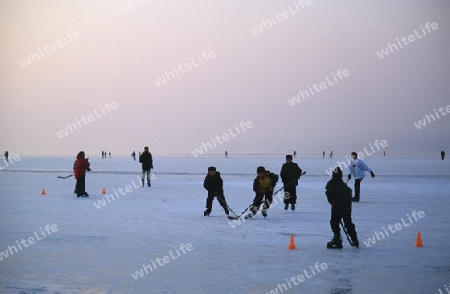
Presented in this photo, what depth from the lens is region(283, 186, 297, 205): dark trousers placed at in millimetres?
17234

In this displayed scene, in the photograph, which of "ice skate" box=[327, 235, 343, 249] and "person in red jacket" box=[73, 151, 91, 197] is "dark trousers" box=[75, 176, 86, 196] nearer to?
"person in red jacket" box=[73, 151, 91, 197]

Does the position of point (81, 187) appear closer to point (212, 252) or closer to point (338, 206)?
point (212, 252)

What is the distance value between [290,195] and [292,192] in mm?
123

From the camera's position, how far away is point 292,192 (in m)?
17.5

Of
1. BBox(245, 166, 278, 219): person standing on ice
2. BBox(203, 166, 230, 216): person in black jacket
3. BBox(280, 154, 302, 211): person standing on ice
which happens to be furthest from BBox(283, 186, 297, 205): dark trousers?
BBox(203, 166, 230, 216): person in black jacket

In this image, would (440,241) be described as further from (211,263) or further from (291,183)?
(291,183)

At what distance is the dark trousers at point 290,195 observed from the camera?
17234 millimetres

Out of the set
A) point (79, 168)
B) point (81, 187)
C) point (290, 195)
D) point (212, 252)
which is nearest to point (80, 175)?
point (79, 168)

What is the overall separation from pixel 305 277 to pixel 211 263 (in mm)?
1621

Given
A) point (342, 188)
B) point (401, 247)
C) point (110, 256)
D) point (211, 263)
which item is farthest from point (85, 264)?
point (401, 247)

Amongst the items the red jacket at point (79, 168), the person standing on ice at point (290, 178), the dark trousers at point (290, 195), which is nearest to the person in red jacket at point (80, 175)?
the red jacket at point (79, 168)

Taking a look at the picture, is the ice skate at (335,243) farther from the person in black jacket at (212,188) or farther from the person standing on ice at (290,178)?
the person standing on ice at (290,178)

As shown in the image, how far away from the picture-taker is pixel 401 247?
34.5 feet

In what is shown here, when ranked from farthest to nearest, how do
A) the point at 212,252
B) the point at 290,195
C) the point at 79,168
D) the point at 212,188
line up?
the point at 79,168
the point at 290,195
the point at 212,188
the point at 212,252
